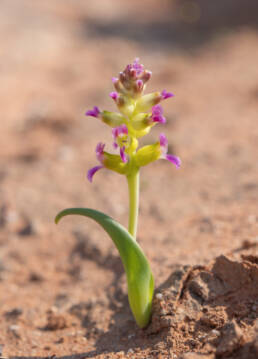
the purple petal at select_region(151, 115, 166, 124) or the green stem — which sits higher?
the purple petal at select_region(151, 115, 166, 124)

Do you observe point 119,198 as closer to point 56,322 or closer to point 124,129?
point 56,322

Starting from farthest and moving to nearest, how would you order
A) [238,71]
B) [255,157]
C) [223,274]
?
[238,71], [255,157], [223,274]

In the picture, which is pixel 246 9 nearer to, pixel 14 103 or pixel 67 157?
pixel 14 103

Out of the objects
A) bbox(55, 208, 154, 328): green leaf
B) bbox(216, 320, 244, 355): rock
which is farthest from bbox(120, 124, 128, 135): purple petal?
bbox(216, 320, 244, 355): rock

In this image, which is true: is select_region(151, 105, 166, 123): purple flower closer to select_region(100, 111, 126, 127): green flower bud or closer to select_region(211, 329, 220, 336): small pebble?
select_region(100, 111, 126, 127): green flower bud

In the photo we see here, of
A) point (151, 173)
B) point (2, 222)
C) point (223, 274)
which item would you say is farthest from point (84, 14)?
point (223, 274)

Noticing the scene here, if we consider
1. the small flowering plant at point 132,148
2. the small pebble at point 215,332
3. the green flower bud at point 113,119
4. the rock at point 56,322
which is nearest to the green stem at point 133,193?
the small flowering plant at point 132,148

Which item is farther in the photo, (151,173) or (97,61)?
(97,61)
